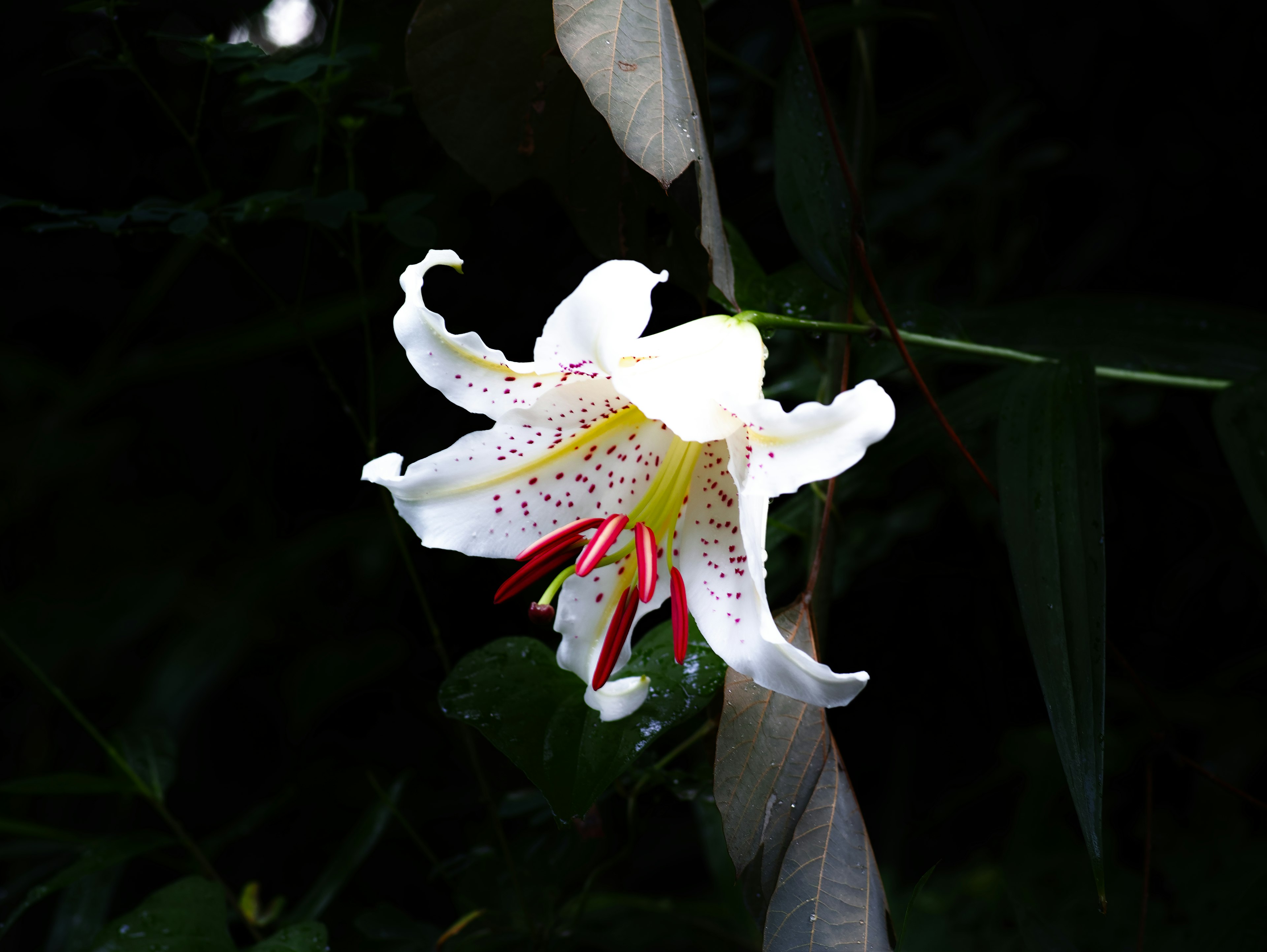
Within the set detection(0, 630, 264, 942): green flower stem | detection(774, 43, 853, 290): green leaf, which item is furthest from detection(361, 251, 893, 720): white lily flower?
detection(0, 630, 264, 942): green flower stem

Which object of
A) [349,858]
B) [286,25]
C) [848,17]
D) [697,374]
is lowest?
[349,858]

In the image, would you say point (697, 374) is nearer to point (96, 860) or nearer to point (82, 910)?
point (96, 860)

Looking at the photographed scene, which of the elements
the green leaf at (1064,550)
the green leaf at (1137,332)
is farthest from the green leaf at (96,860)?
the green leaf at (1137,332)

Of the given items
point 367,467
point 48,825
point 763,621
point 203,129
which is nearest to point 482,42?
point 367,467

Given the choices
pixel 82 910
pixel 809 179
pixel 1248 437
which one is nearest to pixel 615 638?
pixel 809 179

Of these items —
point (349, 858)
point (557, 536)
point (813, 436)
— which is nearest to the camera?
point (813, 436)

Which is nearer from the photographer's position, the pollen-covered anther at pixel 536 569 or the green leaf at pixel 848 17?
the pollen-covered anther at pixel 536 569

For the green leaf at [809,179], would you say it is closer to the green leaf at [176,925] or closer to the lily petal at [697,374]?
the lily petal at [697,374]

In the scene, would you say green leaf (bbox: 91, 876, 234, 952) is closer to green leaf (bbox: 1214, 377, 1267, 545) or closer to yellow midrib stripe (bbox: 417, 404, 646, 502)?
yellow midrib stripe (bbox: 417, 404, 646, 502)
